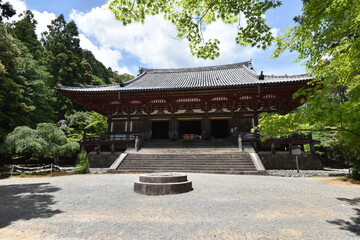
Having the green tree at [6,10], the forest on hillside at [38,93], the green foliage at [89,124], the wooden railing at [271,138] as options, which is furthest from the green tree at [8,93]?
the wooden railing at [271,138]

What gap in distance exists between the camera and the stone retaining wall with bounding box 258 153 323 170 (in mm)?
11562

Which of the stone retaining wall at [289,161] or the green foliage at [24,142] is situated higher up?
the green foliage at [24,142]

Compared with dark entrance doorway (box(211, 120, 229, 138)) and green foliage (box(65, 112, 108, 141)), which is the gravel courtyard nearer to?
dark entrance doorway (box(211, 120, 229, 138))

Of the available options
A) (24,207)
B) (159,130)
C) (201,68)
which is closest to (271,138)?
(159,130)

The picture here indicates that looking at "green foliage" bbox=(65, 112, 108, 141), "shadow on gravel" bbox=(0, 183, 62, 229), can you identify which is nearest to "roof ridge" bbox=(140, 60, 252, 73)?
"green foliage" bbox=(65, 112, 108, 141)

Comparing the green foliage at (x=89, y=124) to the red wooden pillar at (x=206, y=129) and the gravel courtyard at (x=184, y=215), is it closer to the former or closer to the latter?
the red wooden pillar at (x=206, y=129)

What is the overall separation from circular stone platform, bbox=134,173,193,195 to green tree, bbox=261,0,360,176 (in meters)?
2.81

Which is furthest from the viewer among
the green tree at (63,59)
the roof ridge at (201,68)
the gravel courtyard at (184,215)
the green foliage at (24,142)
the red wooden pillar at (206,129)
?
the green tree at (63,59)

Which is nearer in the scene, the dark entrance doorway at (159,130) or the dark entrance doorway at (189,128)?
the dark entrance doorway at (159,130)

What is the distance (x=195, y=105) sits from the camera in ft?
52.0

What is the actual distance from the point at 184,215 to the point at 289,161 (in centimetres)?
1114

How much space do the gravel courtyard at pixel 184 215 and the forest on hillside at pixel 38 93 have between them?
7700mm

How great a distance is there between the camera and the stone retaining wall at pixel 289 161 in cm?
1156

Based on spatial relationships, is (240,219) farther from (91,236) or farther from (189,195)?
(91,236)
